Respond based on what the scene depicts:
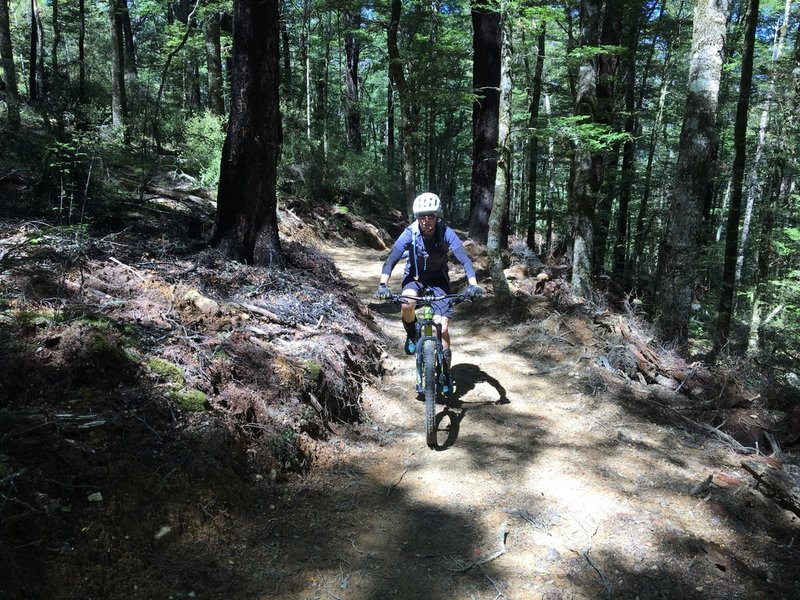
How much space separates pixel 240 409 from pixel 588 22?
9.33m

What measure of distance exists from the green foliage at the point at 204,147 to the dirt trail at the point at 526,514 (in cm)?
977

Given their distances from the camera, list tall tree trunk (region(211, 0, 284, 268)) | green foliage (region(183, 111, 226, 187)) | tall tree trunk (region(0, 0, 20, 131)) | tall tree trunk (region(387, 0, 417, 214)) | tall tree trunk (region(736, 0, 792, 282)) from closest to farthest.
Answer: tall tree trunk (region(211, 0, 284, 268))
tall tree trunk (region(0, 0, 20, 131))
green foliage (region(183, 111, 226, 187))
tall tree trunk (region(387, 0, 417, 214))
tall tree trunk (region(736, 0, 792, 282))

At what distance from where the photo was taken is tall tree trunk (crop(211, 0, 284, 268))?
23.1ft

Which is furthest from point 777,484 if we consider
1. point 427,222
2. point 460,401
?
point 427,222

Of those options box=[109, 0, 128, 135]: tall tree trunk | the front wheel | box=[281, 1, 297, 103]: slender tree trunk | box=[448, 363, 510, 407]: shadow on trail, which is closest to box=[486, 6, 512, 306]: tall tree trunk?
box=[448, 363, 510, 407]: shadow on trail

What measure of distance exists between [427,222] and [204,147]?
10813 millimetres

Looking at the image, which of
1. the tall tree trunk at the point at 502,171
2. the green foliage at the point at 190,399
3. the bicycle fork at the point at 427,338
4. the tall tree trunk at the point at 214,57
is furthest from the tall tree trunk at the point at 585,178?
the tall tree trunk at the point at 214,57

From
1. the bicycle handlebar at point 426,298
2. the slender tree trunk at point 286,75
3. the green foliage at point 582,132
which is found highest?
the slender tree trunk at point 286,75

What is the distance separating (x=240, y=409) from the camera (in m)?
4.05

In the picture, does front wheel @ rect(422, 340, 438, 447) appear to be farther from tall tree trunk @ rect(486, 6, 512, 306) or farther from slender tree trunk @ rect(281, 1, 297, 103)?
slender tree trunk @ rect(281, 1, 297, 103)

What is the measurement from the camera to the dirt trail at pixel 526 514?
10.7ft

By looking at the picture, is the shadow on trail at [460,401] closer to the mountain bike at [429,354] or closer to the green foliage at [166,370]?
the mountain bike at [429,354]

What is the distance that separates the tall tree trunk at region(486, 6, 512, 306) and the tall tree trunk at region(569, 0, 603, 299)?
1.33 m

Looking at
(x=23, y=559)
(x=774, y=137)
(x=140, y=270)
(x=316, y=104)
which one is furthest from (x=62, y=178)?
(x=316, y=104)
